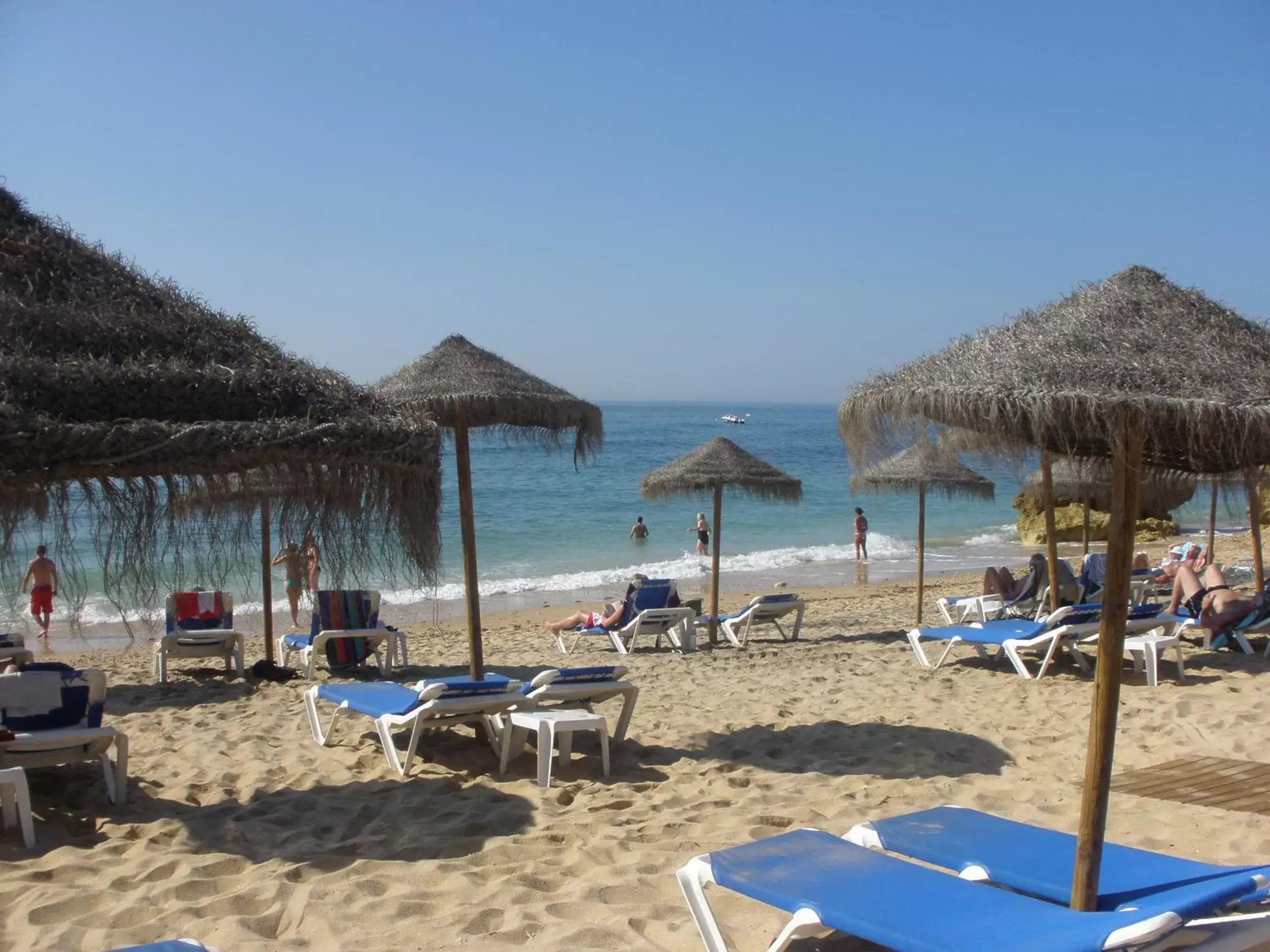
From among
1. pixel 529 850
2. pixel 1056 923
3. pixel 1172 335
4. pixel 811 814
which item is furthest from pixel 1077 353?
pixel 529 850

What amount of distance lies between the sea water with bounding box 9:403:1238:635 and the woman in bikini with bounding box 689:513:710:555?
407 mm

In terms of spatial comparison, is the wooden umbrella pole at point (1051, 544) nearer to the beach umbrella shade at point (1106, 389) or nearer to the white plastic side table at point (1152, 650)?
the white plastic side table at point (1152, 650)

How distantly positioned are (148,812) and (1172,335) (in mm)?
4421

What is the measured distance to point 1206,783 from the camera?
4598mm

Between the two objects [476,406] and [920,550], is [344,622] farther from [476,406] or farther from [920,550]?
[920,550]

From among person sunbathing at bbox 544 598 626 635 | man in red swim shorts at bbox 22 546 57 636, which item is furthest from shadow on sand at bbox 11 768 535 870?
man in red swim shorts at bbox 22 546 57 636

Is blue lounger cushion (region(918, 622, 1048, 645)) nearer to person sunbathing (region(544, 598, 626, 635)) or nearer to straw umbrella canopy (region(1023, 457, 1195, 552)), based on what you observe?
straw umbrella canopy (region(1023, 457, 1195, 552))

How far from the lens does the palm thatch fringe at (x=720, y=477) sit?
11227 mm

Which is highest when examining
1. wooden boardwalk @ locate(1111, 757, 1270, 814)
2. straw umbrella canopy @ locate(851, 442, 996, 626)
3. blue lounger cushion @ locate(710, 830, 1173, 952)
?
straw umbrella canopy @ locate(851, 442, 996, 626)

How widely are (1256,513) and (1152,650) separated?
5.52 metres

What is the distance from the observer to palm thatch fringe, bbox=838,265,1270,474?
10.3 ft

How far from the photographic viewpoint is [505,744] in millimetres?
5105

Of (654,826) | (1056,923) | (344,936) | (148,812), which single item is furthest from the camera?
(148,812)

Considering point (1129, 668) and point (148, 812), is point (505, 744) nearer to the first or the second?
point (148, 812)
